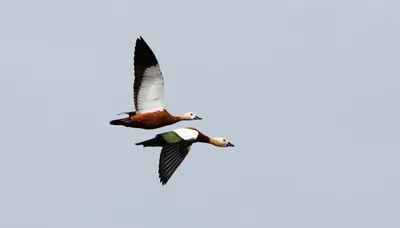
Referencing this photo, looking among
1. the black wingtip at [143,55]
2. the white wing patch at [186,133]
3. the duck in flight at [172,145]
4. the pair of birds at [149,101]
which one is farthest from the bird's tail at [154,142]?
the black wingtip at [143,55]

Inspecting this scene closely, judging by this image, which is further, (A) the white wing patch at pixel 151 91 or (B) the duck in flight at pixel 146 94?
(A) the white wing patch at pixel 151 91

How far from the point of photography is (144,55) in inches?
2469

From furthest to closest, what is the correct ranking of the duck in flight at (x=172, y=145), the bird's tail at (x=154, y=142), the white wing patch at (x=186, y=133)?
the white wing patch at (x=186, y=133) < the bird's tail at (x=154, y=142) < the duck in flight at (x=172, y=145)

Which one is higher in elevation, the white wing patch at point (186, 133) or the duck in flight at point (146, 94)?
the duck in flight at point (146, 94)

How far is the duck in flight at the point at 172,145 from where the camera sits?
6009cm

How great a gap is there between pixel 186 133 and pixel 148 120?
1.58 metres

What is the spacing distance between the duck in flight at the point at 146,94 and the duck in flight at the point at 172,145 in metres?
1.16

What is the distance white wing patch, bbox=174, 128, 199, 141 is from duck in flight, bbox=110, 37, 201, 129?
3.71 feet

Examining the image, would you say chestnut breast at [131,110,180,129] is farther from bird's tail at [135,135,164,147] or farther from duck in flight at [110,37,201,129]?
bird's tail at [135,135,164,147]

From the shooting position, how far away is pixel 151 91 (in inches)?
2484

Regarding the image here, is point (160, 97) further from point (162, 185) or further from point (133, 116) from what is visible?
point (162, 185)

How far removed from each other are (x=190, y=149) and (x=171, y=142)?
2.36 feet

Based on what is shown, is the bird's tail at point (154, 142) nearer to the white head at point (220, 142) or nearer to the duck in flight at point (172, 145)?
the duck in flight at point (172, 145)

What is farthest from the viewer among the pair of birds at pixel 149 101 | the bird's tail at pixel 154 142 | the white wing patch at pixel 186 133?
the pair of birds at pixel 149 101
